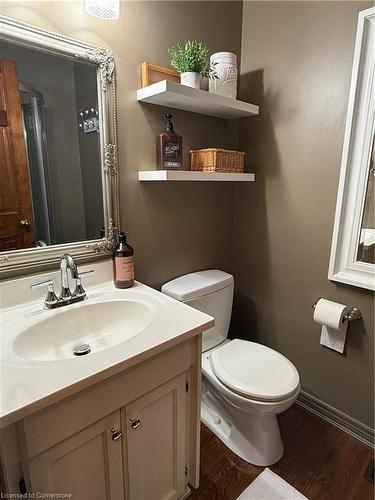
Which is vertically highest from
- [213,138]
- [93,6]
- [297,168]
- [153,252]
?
[93,6]

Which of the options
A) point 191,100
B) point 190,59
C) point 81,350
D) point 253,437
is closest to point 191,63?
point 190,59

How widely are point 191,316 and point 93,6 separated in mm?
1150

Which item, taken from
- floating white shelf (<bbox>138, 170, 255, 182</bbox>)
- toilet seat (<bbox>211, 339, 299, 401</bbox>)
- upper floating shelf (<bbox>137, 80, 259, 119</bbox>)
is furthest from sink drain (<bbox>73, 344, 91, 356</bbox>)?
upper floating shelf (<bbox>137, 80, 259, 119</bbox>)

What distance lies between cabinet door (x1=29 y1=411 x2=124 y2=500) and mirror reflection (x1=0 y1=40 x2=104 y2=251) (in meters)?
0.69

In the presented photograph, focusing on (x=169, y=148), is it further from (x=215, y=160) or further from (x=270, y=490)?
(x=270, y=490)

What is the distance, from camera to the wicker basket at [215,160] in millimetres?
1488

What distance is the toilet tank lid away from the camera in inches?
58.7

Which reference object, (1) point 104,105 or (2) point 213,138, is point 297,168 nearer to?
(2) point 213,138

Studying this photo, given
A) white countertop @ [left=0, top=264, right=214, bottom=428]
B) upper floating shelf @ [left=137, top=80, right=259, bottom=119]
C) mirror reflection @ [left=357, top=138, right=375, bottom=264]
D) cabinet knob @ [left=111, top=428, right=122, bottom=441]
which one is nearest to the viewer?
white countertop @ [left=0, top=264, right=214, bottom=428]

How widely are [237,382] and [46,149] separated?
122 cm

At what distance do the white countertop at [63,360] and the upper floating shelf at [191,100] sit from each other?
85 centimetres

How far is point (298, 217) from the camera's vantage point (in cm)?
164

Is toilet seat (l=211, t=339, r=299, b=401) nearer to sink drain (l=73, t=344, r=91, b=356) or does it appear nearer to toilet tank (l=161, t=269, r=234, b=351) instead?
toilet tank (l=161, t=269, r=234, b=351)

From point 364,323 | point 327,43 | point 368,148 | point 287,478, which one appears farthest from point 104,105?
point 287,478
